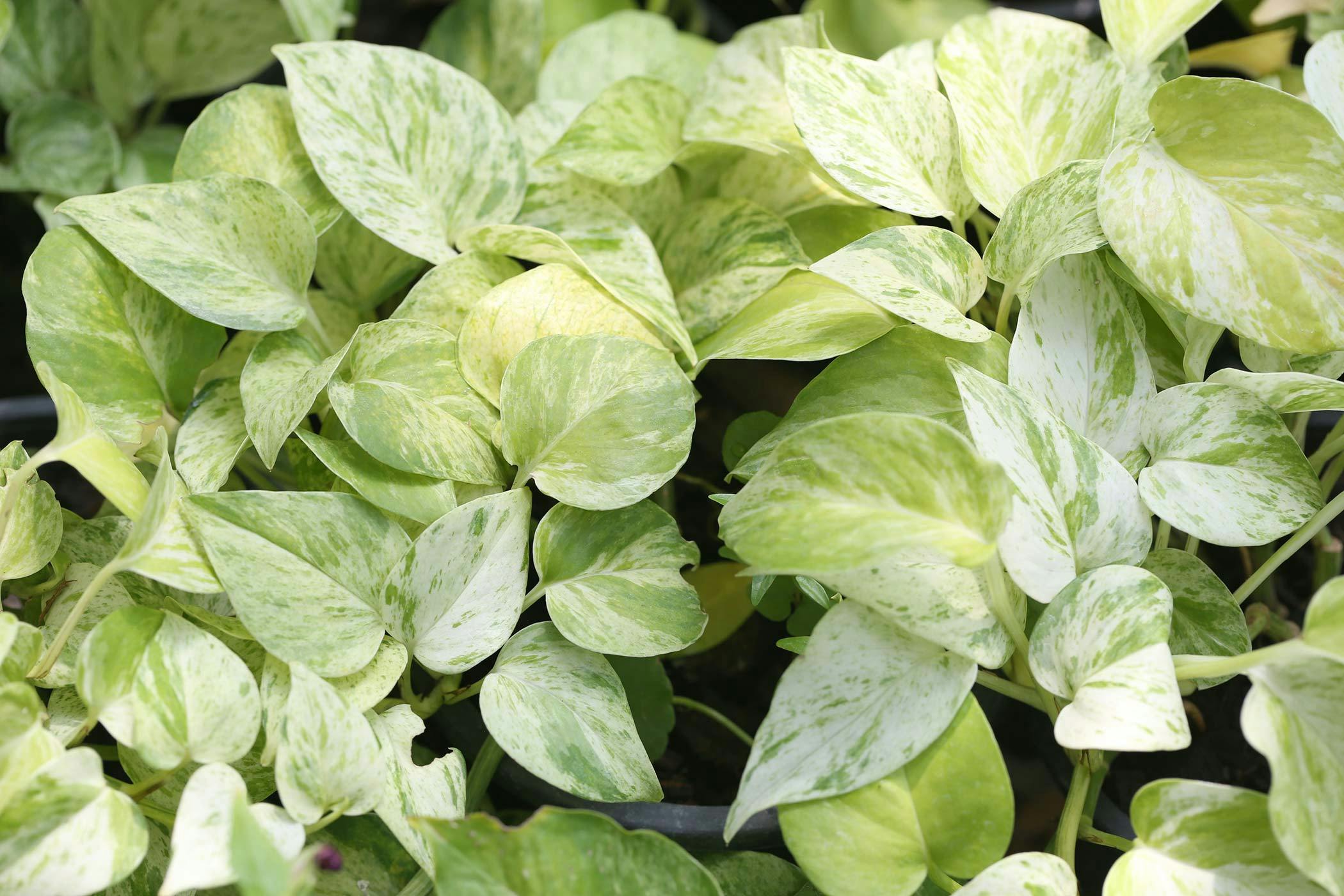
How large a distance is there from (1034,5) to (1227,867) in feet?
2.76

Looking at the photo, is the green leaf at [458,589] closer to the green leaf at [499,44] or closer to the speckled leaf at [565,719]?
the speckled leaf at [565,719]

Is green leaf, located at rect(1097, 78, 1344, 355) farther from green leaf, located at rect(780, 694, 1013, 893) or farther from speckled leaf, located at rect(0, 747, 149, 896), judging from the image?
speckled leaf, located at rect(0, 747, 149, 896)

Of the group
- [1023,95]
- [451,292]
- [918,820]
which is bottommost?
[918,820]

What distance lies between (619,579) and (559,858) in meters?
0.14

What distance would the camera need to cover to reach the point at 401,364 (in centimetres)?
47

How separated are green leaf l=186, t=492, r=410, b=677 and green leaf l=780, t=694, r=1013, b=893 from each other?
186 millimetres

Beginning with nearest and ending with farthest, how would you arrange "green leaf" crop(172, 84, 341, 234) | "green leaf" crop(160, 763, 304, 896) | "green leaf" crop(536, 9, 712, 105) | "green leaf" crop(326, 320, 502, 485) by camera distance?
"green leaf" crop(160, 763, 304, 896) → "green leaf" crop(326, 320, 502, 485) → "green leaf" crop(172, 84, 341, 234) → "green leaf" crop(536, 9, 712, 105)

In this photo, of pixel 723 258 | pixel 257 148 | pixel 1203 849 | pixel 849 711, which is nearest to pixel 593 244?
pixel 723 258

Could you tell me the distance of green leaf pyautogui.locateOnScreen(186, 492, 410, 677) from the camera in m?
0.39

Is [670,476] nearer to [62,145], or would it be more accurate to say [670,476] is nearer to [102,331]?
[102,331]

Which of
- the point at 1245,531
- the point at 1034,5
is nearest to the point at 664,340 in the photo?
the point at 1245,531

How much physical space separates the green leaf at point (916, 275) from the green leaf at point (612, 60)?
309 mm

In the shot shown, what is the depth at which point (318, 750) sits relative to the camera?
1.20ft

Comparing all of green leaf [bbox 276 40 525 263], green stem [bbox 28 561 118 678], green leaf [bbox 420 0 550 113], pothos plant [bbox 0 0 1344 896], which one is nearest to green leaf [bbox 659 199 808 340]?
pothos plant [bbox 0 0 1344 896]
